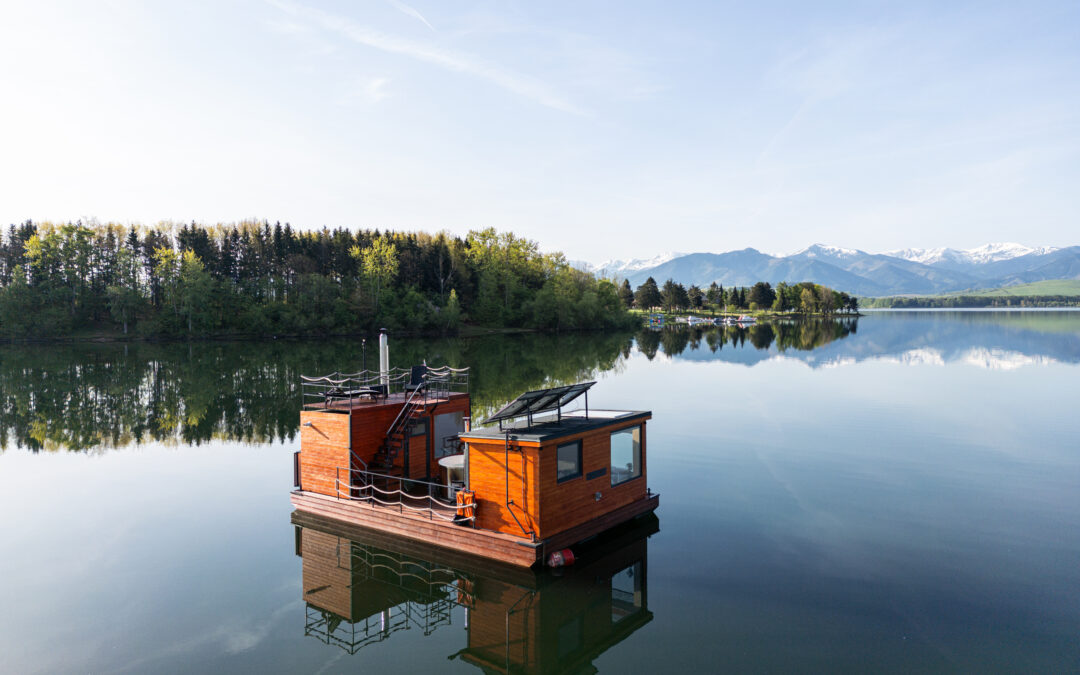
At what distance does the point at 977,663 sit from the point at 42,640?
62.0ft

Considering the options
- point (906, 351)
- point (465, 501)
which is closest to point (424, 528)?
point (465, 501)

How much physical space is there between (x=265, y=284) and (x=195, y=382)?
67888mm

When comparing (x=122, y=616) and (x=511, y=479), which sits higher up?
(x=511, y=479)

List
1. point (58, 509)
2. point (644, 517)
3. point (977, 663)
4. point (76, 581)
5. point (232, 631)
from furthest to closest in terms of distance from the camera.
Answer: point (58, 509), point (644, 517), point (76, 581), point (232, 631), point (977, 663)

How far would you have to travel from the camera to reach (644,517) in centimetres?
1942

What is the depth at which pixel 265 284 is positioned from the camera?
4535 inches

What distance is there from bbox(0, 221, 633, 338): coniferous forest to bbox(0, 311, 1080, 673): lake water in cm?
7674

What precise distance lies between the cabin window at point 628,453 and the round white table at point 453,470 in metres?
4.69

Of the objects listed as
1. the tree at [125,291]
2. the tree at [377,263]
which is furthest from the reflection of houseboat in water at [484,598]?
the tree at [125,291]

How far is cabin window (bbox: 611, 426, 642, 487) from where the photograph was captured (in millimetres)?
18683

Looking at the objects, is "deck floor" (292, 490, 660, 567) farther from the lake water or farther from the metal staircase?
the metal staircase

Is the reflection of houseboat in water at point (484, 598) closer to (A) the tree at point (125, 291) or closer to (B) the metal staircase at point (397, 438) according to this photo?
(B) the metal staircase at point (397, 438)

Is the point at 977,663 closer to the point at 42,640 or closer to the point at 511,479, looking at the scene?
the point at 511,479

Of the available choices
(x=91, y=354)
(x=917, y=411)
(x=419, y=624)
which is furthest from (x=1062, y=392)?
(x=91, y=354)
